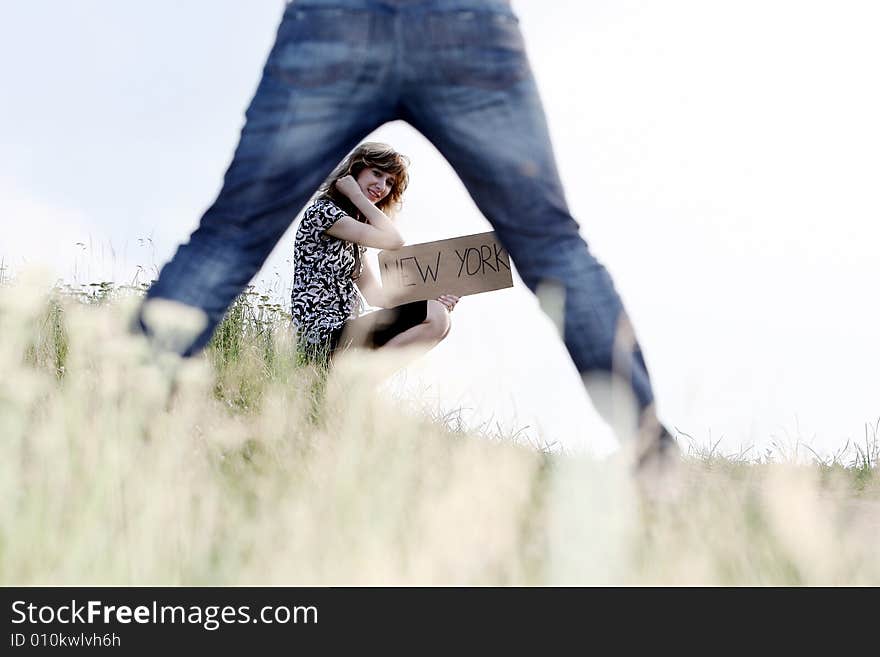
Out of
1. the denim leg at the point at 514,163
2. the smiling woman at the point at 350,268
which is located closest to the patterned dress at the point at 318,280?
the smiling woman at the point at 350,268

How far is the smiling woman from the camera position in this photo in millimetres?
4066

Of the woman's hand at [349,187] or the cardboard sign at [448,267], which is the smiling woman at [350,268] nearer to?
the woman's hand at [349,187]

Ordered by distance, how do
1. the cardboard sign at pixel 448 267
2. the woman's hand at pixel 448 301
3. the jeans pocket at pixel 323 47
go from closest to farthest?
the jeans pocket at pixel 323 47
the cardboard sign at pixel 448 267
the woman's hand at pixel 448 301

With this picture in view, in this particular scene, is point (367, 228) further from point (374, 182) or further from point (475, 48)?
point (475, 48)

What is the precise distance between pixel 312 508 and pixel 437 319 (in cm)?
226

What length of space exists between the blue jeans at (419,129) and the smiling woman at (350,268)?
1668 mm

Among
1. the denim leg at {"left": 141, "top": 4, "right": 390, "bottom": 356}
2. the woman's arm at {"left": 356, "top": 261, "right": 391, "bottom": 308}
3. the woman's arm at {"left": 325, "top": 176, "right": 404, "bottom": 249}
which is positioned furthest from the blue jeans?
the woman's arm at {"left": 356, "top": 261, "right": 391, "bottom": 308}

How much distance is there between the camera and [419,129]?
2328 mm

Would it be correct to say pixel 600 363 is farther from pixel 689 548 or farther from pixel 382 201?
pixel 382 201

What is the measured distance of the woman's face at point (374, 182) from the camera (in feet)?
13.8

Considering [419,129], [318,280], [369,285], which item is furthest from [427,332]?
[419,129]

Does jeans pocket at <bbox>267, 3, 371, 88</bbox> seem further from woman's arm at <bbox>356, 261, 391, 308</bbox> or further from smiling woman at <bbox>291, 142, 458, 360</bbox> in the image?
woman's arm at <bbox>356, 261, 391, 308</bbox>

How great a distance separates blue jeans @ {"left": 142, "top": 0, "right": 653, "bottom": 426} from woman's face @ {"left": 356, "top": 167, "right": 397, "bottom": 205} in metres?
1.89

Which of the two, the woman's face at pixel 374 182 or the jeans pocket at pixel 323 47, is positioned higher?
the woman's face at pixel 374 182
